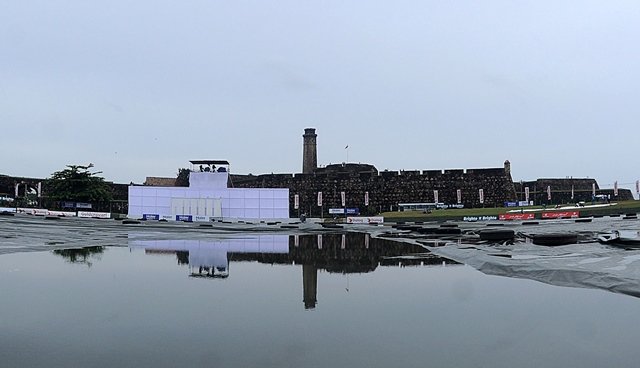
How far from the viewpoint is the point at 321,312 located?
6539 millimetres

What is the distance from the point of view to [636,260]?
989cm

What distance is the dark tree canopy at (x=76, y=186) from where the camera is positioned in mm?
40094

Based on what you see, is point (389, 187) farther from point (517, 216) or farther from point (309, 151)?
point (517, 216)

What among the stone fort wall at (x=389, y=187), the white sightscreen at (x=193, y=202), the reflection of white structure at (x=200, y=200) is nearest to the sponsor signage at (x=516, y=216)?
the stone fort wall at (x=389, y=187)

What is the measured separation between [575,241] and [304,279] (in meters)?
9.63

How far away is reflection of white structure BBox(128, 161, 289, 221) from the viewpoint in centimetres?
3769

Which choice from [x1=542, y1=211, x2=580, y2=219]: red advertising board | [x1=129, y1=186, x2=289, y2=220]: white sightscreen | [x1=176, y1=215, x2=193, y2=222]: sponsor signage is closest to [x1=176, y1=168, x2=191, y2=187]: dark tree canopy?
[x1=129, y1=186, x2=289, y2=220]: white sightscreen

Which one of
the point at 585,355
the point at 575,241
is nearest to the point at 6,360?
the point at 585,355

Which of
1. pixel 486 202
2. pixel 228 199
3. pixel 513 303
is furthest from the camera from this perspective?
pixel 486 202

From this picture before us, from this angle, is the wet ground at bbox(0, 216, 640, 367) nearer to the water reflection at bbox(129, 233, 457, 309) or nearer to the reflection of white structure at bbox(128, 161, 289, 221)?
the water reflection at bbox(129, 233, 457, 309)

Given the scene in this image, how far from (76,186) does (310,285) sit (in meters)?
37.7

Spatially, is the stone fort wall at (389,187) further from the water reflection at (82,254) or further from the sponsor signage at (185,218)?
the water reflection at (82,254)

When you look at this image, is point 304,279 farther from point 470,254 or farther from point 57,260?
point 57,260

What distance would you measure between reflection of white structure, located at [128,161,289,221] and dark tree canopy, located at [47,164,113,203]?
500cm
